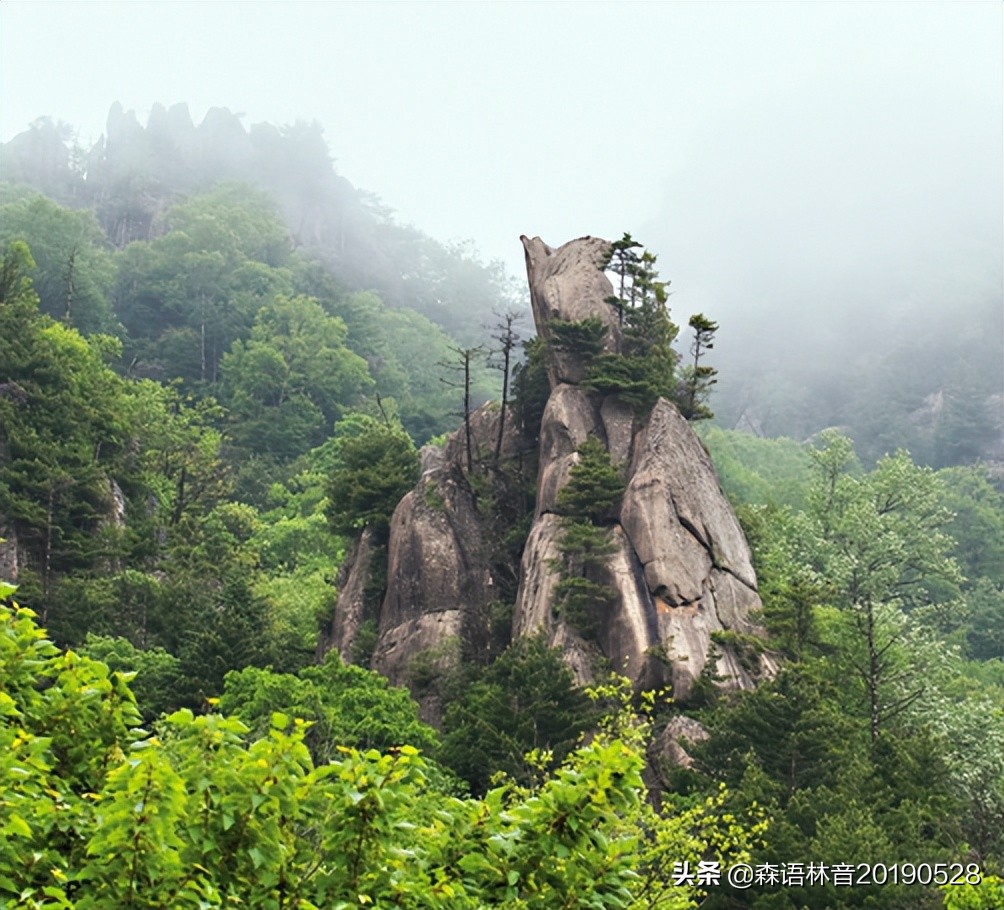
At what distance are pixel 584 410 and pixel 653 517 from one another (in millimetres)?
5533

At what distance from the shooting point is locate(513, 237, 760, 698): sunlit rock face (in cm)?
3541

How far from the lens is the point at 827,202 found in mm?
154250

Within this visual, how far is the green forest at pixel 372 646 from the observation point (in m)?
8.23

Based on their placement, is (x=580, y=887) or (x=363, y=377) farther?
(x=363, y=377)

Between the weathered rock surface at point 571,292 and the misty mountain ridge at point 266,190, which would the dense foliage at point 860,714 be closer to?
the weathered rock surface at point 571,292

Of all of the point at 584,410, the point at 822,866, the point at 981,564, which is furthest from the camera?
the point at 981,564

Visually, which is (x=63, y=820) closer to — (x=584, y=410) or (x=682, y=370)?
(x=584, y=410)

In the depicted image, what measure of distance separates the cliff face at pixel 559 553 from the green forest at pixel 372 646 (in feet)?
2.06

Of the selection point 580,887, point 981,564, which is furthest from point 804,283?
point 580,887

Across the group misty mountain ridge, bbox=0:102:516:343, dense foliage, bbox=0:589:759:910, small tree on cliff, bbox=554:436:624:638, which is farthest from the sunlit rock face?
misty mountain ridge, bbox=0:102:516:343

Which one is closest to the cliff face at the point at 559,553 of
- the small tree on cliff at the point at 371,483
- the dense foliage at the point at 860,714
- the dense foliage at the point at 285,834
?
the small tree on cliff at the point at 371,483

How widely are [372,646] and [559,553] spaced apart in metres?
6.79

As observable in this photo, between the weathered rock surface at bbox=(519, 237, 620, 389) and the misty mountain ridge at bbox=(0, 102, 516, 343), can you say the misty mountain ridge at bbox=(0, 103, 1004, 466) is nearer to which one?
the misty mountain ridge at bbox=(0, 102, 516, 343)

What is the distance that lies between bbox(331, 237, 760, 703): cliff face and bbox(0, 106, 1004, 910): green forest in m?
0.63
